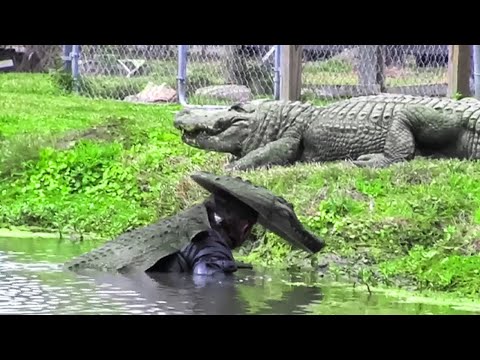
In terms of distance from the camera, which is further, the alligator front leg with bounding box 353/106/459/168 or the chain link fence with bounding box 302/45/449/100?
the chain link fence with bounding box 302/45/449/100

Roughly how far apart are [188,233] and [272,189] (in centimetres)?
154

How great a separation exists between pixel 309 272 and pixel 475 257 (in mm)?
1116

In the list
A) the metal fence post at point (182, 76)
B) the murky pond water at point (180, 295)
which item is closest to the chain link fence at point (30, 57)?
the metal fence post at point (182, 76)

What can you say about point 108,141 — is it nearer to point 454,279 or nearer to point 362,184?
point 362,184

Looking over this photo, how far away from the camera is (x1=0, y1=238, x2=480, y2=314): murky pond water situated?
6.38m

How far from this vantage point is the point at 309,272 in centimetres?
771

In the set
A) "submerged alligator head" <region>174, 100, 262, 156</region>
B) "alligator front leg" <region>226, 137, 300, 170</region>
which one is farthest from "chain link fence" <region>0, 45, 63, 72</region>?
"alligator front leg" <region>226, 137, 300, 170</region>

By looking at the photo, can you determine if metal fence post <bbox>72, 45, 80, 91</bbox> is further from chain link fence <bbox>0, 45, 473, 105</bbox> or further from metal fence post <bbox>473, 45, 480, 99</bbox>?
metal fence post <bbox>473, 45, 480, 99</bbox>

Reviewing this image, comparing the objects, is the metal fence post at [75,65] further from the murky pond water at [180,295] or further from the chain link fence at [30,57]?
the murky pond water at [180,295]

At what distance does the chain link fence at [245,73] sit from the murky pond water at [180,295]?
7249 millimetres

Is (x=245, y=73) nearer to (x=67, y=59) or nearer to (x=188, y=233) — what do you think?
(x=67, y=59)

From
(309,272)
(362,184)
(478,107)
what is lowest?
(309,272)

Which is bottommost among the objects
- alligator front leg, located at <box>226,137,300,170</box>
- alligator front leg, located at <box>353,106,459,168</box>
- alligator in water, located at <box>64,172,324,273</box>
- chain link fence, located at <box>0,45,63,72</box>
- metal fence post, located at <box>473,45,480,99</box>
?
alligator in water, located at <box>64,172,324,273</box>

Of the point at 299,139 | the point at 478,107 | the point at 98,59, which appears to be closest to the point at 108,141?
the point at 299,139
